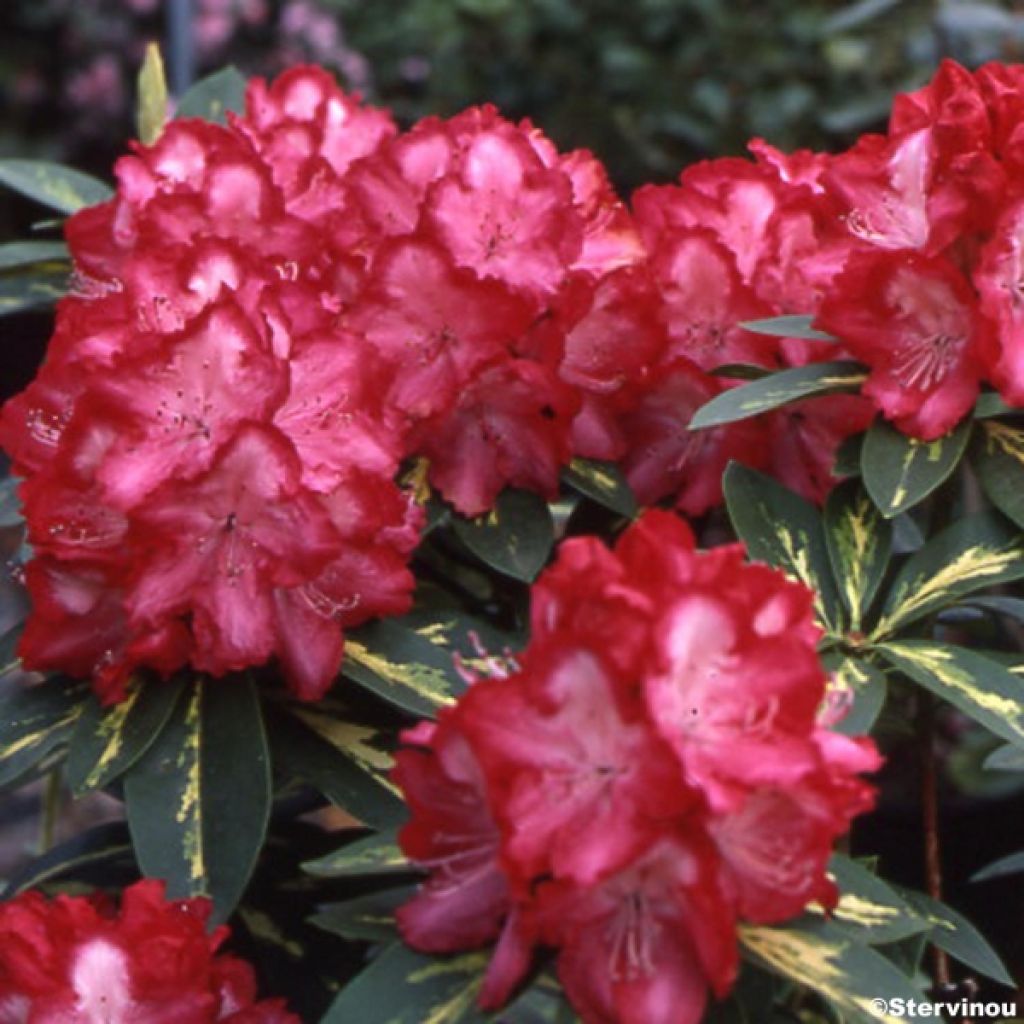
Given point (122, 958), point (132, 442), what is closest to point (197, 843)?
point (122, 958)

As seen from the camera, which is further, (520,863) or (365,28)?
(365,28)

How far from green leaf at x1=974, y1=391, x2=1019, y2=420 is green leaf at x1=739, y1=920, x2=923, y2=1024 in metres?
0.40

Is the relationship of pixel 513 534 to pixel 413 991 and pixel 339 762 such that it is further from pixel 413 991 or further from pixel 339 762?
pixel 413 991

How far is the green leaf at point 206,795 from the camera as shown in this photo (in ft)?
3.58

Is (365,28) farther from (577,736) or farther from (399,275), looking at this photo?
(577,736)

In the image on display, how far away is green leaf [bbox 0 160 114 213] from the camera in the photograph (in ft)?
5.62

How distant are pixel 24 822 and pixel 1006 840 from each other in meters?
1.75

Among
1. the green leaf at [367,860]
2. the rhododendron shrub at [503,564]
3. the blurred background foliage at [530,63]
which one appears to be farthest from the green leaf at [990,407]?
the blurred background foliage at [530,63]

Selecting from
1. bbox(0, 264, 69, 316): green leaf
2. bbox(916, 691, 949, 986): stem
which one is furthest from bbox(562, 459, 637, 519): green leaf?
bbox(0, 264, 69, 316): green leaf

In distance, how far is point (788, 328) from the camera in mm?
1250

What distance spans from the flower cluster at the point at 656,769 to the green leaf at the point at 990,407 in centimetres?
35

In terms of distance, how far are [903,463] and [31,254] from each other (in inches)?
32.4

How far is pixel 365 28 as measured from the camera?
6207 mm

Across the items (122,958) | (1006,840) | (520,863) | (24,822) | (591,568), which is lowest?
(24,822)
